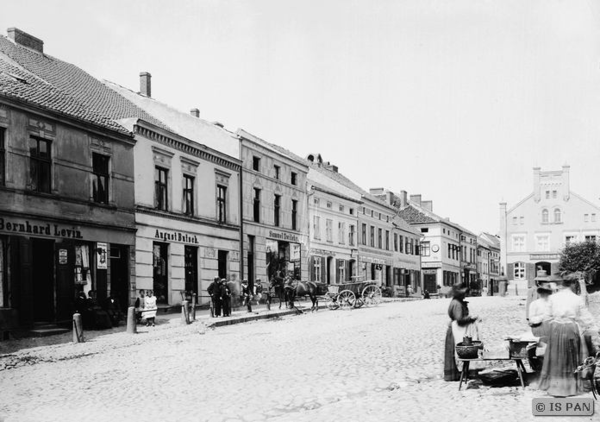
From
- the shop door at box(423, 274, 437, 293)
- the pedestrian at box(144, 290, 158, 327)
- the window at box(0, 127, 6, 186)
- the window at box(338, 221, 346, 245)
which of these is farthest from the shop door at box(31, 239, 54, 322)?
the shop door at box(423, 274, 437, 293)

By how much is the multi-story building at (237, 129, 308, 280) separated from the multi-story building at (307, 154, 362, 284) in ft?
3.64

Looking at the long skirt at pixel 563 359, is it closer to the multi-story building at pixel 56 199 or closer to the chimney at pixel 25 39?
the multi-story building at pixel 56 199

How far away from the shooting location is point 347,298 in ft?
87.7

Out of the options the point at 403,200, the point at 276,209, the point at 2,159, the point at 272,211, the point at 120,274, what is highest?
the point at 403,200

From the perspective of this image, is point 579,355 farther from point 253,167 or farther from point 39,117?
point 253,167

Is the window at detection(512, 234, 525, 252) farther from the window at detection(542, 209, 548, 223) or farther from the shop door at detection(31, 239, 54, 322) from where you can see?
the shop door at detection(31, 239, 54, 322)

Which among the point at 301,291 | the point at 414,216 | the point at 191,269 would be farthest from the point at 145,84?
the point at 414,216

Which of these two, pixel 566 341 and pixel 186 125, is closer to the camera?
pixel 566 341

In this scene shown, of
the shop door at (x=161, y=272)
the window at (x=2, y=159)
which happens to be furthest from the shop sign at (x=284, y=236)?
the window at (x=2, y=159)

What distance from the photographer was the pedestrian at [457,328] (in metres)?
9.36

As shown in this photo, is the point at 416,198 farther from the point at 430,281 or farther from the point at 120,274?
the point at 120,274

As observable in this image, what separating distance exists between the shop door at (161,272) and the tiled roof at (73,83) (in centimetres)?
485

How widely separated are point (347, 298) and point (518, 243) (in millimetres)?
42545

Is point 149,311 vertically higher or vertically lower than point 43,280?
lower
